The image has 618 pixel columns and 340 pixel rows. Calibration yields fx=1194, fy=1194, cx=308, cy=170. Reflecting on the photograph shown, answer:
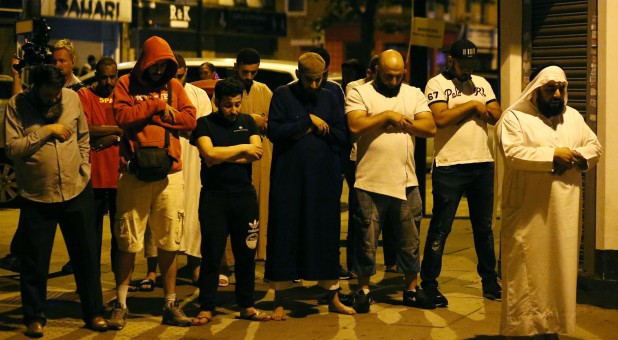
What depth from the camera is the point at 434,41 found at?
47.5 feet

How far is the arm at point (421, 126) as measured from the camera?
29.3 feet

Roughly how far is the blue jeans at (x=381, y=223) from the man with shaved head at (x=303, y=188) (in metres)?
0.23

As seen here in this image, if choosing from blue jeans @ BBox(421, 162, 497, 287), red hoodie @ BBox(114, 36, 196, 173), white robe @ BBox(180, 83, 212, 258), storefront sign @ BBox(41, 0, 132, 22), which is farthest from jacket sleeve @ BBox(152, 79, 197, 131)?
storefront sign @ BBox(41, 0, 132, 22)

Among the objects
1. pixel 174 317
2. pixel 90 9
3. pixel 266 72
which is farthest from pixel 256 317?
pixel 90 9

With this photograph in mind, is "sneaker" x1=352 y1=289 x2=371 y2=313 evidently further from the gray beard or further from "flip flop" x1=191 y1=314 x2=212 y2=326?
the gray beard

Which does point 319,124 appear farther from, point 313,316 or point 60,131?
point 60,131

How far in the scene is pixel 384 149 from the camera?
8969 millimetres

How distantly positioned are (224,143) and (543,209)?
2371 mm

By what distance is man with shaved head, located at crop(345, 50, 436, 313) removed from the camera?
895 cm

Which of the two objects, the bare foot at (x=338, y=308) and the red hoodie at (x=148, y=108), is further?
the bare foot at (x=338, y=308)

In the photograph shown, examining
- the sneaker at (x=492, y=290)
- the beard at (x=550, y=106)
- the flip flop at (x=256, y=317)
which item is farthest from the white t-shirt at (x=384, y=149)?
the beard at (x=550, y=106)

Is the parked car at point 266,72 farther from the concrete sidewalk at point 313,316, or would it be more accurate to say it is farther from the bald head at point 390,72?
the bald head at point 390,72

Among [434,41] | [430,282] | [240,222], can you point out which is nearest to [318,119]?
[240,222]

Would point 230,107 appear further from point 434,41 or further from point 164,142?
point 434,41
